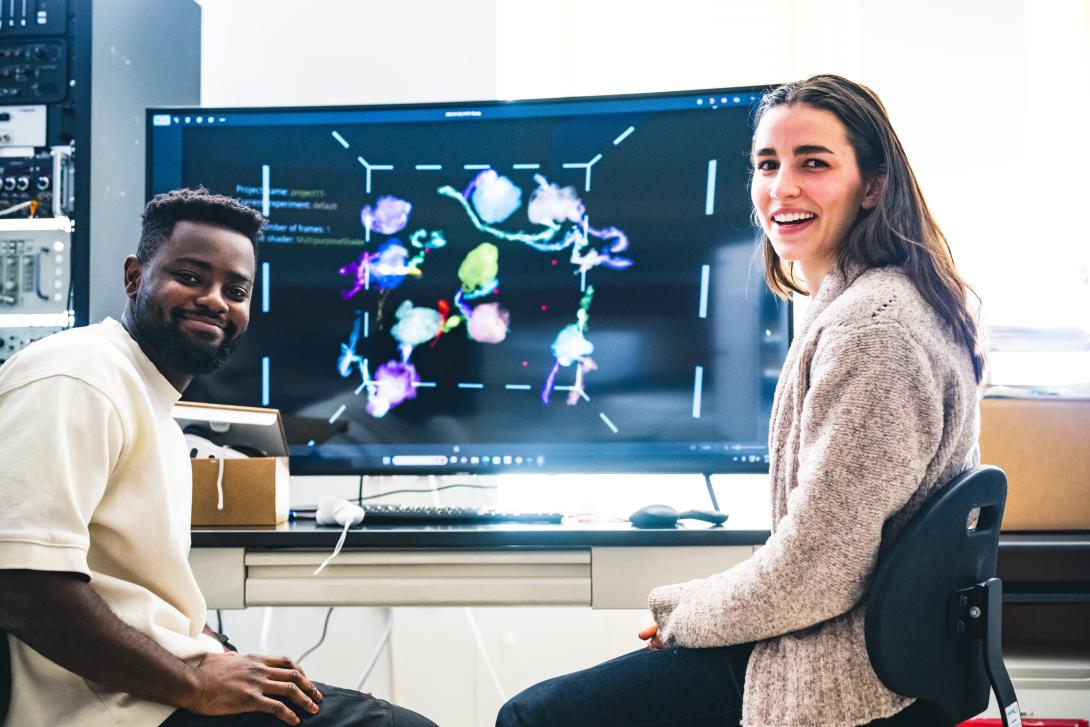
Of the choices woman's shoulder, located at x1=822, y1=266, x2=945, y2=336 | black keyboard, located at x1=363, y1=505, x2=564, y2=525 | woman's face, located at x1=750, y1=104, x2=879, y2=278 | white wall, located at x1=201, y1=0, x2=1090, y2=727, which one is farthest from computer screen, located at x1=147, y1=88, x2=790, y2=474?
woman's shoulder, located at x1=822, y1=266, x2=945, y2=336

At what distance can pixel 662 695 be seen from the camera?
1.18 metres

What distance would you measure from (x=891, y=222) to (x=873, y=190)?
3.9 inches

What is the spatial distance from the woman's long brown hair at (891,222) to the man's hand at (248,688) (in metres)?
0.95

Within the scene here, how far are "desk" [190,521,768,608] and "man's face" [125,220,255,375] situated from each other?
0.56 m

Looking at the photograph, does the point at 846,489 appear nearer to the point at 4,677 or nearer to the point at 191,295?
the point at 191,295

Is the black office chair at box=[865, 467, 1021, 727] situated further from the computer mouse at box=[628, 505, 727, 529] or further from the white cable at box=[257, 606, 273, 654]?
the white cable at box=[257, 606, 273, 654]

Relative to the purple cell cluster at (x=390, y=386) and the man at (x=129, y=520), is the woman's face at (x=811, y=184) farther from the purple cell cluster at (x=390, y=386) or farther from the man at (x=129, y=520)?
the purple cell cluster at (x=390, y=386)

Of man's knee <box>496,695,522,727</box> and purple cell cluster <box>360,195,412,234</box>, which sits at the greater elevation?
purple cell cluster <box>360,195,412,234</box>

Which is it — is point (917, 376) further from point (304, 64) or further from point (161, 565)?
point (304, 64)

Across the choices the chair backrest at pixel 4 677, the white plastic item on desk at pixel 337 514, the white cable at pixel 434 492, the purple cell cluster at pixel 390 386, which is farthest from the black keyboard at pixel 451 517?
the chair backrest at pixel 4 677

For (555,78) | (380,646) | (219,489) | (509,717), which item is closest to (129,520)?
(509,717)

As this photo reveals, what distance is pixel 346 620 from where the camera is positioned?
2576 millimetres

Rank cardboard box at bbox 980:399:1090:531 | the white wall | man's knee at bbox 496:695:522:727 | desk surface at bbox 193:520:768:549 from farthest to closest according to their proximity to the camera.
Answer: the white wall, cardboard box at bbox 980:399:1090:531, desk surface at bbox 193:520:768:549, man's knee at bbox 496:695:522:727

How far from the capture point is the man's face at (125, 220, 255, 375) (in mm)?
1316
